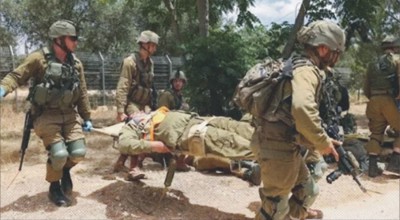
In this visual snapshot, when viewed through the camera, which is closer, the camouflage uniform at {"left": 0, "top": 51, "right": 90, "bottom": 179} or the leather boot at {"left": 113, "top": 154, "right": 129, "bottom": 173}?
the camouflage uniform at {"left": 0, "top": 51, "right": 90, "bottom": 179}

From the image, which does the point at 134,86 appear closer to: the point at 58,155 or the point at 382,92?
the point at 58,155

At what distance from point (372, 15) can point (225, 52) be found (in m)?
3.03

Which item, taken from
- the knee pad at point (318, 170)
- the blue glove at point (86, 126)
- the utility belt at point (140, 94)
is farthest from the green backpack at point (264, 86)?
the utility belt at point (140, 94)

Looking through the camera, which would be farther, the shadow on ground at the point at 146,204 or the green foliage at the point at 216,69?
the green foliage at the point at 216,69

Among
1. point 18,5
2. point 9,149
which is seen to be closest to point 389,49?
point 9,149

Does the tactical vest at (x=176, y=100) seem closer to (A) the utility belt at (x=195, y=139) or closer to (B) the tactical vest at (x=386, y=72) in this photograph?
(A) the utility belt at (x=195, y=139)

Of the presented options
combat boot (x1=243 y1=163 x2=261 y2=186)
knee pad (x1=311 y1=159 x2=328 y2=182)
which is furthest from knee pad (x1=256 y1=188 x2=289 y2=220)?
combat boot (x1=243 y1=163 x2=261 y2=186)

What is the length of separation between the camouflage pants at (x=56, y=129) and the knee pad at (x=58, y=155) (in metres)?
0.06

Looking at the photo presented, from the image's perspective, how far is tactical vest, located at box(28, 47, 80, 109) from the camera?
Answer: 4.71m

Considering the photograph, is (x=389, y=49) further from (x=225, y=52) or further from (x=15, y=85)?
(x=15, y=85)

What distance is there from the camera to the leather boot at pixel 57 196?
4.89 metres

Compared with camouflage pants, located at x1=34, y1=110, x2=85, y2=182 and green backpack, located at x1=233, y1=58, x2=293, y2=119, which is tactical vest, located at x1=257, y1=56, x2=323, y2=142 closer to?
green backpack, located at x1=233, y1=58, x2=293, y2=119

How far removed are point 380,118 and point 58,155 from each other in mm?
4606

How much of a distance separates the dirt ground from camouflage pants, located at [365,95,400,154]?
50cm
